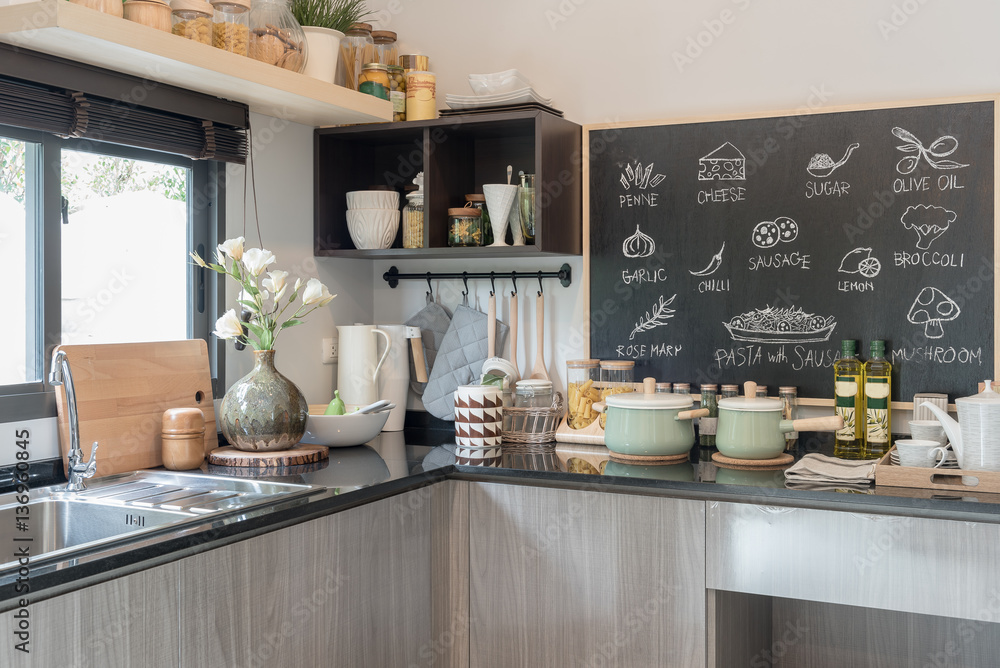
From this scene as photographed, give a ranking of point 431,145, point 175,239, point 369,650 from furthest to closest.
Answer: point 431,145 < point 175,239 < point 369,650

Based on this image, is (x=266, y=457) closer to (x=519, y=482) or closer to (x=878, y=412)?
(x=519, y=482)

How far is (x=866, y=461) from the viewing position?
2.06 meters

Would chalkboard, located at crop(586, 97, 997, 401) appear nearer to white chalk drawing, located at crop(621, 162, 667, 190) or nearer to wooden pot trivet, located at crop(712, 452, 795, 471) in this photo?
white chalk drawing, located at crop(621, 162, 667, 190)

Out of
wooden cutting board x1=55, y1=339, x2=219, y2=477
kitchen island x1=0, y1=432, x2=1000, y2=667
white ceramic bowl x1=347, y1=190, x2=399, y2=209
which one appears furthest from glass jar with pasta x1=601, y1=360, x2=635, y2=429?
wooden cutting board x1=55, y1=339, x2=219, y2=477

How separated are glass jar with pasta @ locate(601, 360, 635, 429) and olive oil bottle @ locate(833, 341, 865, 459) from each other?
546 millimetres

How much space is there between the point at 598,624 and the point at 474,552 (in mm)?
334

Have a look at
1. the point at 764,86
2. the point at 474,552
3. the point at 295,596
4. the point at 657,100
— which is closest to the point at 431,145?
the point at 657,100

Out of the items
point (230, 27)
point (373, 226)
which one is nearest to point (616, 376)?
point (373, 226)

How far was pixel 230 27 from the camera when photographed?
211 cm

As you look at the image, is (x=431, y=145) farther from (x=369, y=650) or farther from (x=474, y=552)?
(x=369, y=650)

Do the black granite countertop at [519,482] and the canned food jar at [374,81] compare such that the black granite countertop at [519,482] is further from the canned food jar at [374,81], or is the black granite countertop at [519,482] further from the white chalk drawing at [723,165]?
the canned food jar at [374,81]

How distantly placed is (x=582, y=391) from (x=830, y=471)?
777 millimetres

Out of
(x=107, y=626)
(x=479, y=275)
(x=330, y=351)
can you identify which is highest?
(x=479, y=275)

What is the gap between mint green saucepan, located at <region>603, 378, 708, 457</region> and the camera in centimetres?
218
